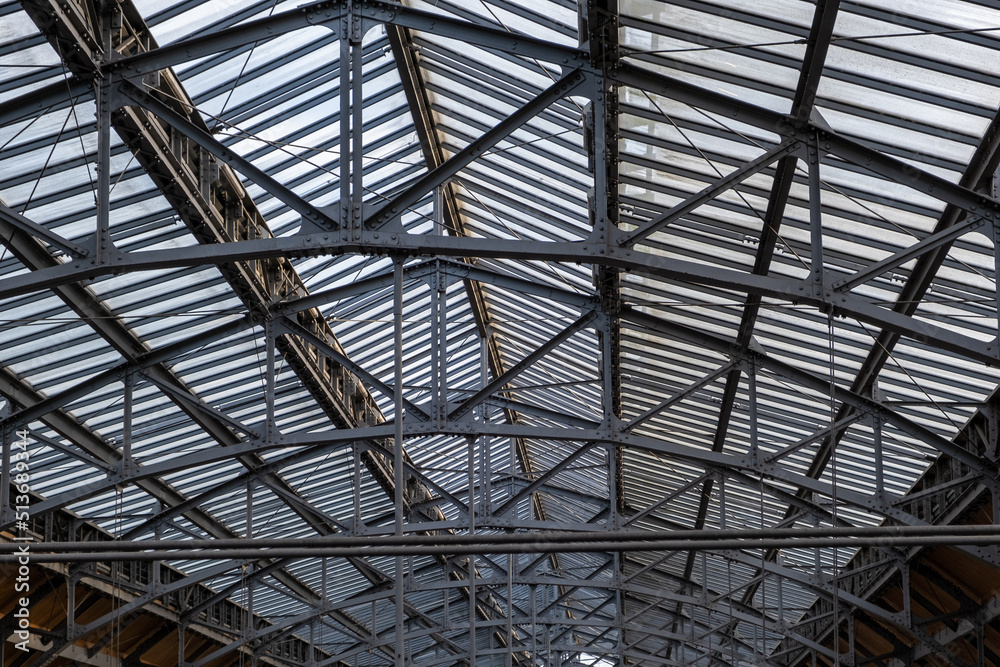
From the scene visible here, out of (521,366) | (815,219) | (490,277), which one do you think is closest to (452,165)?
(815,219)

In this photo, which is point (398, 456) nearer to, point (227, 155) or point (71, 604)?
point (227, 155)

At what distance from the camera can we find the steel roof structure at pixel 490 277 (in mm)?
16625

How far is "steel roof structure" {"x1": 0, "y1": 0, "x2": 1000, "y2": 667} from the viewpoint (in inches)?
655

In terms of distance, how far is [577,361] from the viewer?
3306 cm

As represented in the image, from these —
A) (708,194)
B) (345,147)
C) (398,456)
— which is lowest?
(398,456)

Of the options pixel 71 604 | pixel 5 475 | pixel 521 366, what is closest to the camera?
pixel 521 366

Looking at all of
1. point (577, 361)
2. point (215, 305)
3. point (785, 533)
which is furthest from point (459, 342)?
point (785, 533)

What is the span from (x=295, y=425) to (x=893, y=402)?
1671 centimetres

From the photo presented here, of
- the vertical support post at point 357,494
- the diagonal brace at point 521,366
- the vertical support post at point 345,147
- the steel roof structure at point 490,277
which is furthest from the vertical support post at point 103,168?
the vertical support post at point 357,494

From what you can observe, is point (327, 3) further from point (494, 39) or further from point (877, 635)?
point (877, 635)

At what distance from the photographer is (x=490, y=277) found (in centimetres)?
2592

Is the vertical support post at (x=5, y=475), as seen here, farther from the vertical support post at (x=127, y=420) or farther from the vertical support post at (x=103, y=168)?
the vertical support post at (x=103, y=168)

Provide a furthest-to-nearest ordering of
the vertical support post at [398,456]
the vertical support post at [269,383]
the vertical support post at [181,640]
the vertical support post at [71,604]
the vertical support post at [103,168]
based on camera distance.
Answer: the vertical support post at [181,640] < the vertical support post at [71,604] < the vertical support post at [269,383] < the vertical support post at [103,168] < the vertical support post at [398,456]

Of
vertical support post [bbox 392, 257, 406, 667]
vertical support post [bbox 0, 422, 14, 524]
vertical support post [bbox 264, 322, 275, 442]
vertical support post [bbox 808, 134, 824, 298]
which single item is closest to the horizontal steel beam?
vertical support post [bbox 808, 134, 824, 298]
